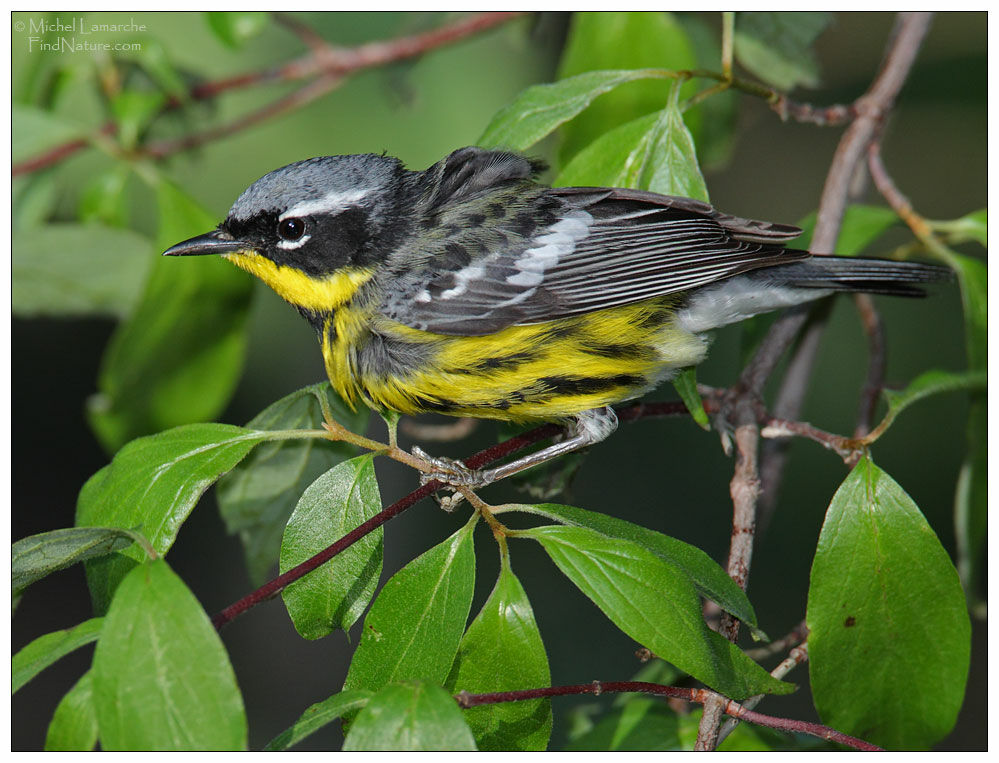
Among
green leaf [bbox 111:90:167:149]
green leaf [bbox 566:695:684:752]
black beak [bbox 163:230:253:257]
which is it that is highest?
green leaf [bbox 111:90:167:149]

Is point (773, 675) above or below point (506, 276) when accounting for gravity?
below

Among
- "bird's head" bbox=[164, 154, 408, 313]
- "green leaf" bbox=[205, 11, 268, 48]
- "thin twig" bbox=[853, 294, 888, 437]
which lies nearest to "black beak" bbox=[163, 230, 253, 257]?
"bird's head" bbox=[164, 154, 408, 313]

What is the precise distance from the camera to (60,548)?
4.38 ft

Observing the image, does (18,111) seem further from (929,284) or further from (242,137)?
(929,284)

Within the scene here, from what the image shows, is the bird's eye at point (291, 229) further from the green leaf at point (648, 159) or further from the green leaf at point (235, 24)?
the green leaf at point (648, 159)

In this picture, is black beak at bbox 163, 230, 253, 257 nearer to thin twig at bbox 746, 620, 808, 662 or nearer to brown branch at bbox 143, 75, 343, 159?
brown branch at bbox 143, 75, 343, 159

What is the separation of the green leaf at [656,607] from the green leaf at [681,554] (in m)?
0.05

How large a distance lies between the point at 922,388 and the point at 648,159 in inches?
26.8

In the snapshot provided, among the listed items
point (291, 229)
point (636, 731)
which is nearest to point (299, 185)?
point (291, 229)

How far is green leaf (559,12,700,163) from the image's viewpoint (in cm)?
215

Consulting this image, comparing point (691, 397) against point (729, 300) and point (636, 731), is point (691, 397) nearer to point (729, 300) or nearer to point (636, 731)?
point (729, 300)

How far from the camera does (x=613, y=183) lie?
6.07 ft

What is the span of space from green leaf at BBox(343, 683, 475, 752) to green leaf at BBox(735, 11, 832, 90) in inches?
74.9

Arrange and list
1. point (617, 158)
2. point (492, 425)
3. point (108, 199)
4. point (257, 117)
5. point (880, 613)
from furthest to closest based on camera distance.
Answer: point (492, 425), point (257, 117), point (108, 199), point (617, 158), point (880, 613)
